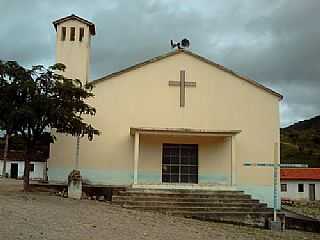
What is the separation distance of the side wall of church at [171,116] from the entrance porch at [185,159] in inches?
6.3

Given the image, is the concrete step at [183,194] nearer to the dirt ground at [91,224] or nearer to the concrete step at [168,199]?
the concrete step at [168,199]

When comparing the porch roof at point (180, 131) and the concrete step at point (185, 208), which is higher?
the porch roof at point (180, 131)

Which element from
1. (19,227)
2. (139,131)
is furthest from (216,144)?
(19,227)

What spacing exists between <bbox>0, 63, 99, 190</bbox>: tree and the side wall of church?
2744 mm

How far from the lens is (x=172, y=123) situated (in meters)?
21.5

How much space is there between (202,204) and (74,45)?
9400 mm

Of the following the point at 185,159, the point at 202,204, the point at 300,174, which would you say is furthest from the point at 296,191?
the point at 202,204

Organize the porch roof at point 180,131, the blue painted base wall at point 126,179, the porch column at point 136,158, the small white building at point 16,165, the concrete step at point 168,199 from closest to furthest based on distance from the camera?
the concrete step at point 168,199 < the porch column at point 136,158 < the porch roof at point 180,131 < the blue painted base wall at point 126,179 < the small white building at point 16,165

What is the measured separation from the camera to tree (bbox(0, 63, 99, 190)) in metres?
17.1

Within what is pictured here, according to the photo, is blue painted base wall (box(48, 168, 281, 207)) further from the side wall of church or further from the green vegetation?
the green vegetation

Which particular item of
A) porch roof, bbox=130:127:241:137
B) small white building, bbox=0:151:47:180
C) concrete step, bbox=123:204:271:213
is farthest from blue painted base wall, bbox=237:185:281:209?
small white building, bbox=0:151:47:180

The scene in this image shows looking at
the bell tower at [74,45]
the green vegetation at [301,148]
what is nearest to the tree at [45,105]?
the bell tower at [74,45]

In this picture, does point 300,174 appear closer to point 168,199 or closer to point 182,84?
Answer: point 182,84

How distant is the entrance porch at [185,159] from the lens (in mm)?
21188
